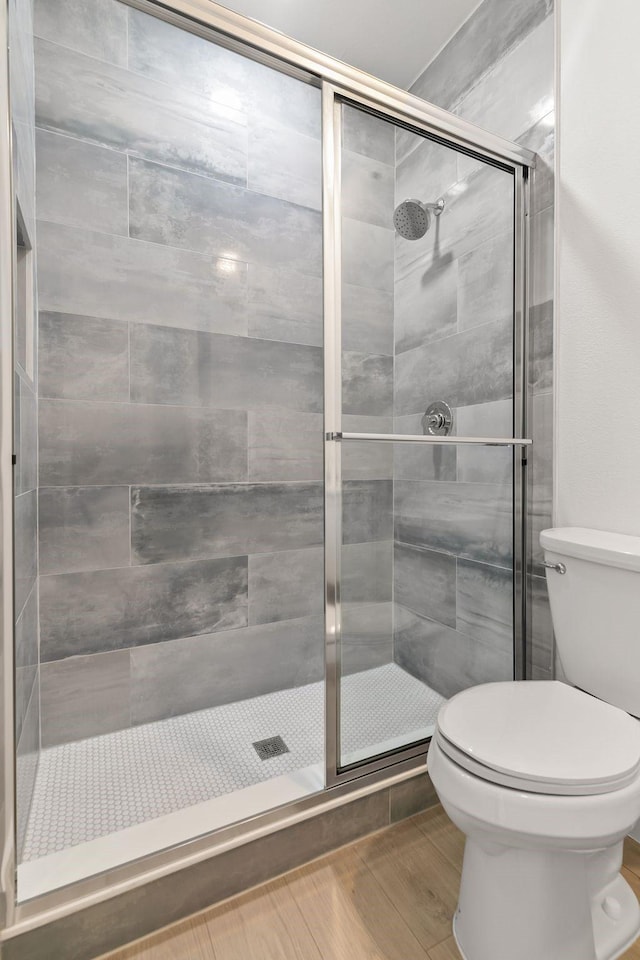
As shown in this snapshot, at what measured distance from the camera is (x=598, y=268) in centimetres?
137

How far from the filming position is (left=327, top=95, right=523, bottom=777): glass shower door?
1.30 meters

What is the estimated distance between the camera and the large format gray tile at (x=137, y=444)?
1.61m

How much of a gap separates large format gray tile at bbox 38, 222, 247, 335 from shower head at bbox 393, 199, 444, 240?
2.41ft

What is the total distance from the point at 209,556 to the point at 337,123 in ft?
4.68

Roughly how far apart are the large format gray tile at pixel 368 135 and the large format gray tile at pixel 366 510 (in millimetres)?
862

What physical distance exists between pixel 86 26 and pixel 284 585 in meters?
2.04

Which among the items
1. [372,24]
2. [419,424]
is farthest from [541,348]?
[372,24]

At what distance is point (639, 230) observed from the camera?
1.26 m

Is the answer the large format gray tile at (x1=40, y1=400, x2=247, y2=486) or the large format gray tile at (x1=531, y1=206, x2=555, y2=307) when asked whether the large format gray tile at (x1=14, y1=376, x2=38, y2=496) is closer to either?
the large format gray tile at (x1=40, y1=400, x2=247, y2=486)

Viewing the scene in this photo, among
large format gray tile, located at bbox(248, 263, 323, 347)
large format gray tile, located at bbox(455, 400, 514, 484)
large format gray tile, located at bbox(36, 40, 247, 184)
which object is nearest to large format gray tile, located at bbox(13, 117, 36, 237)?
large format gray tile, located at bbox(36, 40, 247, 184)

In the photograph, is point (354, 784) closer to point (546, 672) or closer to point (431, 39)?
point (546, 672)

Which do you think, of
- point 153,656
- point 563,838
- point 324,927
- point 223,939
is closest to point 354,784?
point 324,927

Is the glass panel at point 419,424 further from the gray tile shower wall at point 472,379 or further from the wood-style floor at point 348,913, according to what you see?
the wood-style floor at point 348,913

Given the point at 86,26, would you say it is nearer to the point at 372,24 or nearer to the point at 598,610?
the point at 372,24
